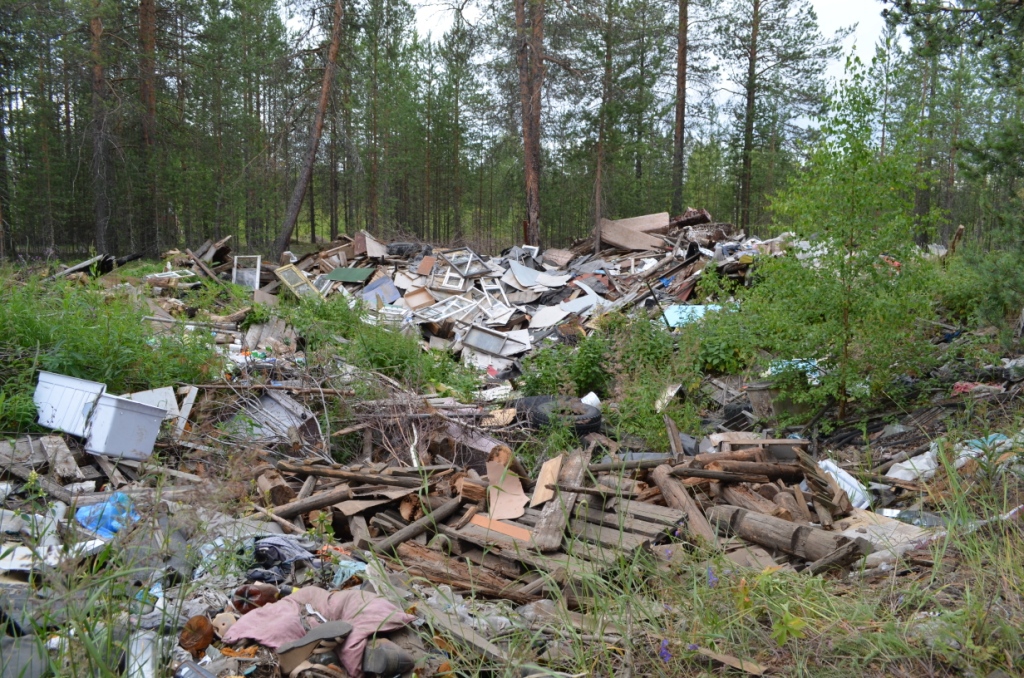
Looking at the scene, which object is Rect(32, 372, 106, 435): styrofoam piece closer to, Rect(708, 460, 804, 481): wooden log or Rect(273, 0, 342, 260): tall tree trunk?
Rect(708, 460, 804, 481): wooden log

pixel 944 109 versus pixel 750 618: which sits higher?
pixel 944 109

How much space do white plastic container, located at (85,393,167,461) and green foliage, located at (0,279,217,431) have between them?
2.17ft

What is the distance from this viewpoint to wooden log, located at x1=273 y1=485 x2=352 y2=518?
4.82m

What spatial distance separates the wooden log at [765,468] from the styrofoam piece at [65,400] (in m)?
5.04

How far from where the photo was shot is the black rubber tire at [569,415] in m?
6.91

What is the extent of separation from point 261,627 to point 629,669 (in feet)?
5.39

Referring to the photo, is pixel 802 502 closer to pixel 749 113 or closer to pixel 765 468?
pixel 765 468

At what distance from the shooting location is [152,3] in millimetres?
19906

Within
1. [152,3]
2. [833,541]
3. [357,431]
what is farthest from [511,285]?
[152,3]

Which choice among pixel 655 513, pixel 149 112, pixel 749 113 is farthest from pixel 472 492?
pixel 749 113

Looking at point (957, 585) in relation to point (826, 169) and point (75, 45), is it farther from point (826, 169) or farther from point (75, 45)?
point (75, 45)

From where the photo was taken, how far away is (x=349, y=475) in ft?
17.6

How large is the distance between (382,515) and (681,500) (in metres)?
2.12

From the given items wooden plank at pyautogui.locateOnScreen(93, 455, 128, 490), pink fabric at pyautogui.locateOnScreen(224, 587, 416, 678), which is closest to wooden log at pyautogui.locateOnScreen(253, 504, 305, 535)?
pink fabric at pyautogui.locateOnScreen(224, 587, 416, 678)
